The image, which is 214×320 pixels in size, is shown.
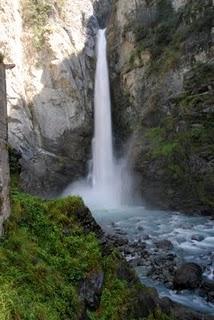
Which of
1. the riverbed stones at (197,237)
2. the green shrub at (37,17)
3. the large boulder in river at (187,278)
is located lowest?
the large boulder in river at (187,278)

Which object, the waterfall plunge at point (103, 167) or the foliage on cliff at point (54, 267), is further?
the waterfall plunge at point (103, 167)

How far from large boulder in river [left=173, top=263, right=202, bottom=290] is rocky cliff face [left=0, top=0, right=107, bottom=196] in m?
17.2

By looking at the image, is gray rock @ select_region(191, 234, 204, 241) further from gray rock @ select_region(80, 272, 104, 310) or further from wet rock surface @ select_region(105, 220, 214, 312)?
gray rock @ select_region(80, 272, 104, 310)

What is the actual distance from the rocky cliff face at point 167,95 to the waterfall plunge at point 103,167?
1.00 m

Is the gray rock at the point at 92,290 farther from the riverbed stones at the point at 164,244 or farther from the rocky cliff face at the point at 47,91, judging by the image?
the rocky cliff face at the point at 47,91

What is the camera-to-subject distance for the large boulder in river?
11.8m

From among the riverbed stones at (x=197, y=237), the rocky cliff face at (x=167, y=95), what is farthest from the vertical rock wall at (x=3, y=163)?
the rocky cliff face at (x=167, y=95)

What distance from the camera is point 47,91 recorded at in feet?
104

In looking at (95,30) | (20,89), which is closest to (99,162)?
(20,89)

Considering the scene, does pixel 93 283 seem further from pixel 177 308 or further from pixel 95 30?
pixel 95 30

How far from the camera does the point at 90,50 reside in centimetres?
3684

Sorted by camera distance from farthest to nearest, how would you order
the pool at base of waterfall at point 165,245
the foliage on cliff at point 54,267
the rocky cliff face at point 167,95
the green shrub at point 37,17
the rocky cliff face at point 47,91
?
1. the green shrub at point 37,17
2. the rocky cliff face at point 47,91
3. the rocky cliff face at point 167,95
4. the pool at base of waterfall at point 165,245
5. the foliage on cliff at point 54,267

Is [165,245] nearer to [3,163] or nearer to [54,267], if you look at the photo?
[54,267]

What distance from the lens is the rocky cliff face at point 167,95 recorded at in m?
23.5
